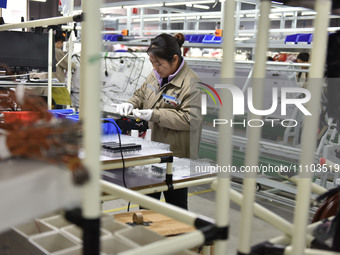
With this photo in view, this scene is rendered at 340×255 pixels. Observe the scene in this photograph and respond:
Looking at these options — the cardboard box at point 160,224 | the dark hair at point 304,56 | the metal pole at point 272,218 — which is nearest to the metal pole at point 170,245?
the metal pole at point 272,218

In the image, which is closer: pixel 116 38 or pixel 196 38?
pixel 196 38

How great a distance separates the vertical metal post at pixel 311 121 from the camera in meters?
0.94

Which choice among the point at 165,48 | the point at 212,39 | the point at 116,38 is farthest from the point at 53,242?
the point at 116,38

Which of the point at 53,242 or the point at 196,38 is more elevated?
the point at 196,38

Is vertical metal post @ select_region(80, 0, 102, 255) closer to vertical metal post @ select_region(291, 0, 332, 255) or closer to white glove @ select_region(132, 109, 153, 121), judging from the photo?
vertical metal post @ select_region(291, 0, 332, 255)

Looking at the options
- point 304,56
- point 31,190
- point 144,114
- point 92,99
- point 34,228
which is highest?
point 304,56

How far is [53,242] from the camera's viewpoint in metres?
1.38

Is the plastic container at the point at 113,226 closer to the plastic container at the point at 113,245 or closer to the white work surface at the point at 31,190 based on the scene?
the plastic container at the point at 113,245

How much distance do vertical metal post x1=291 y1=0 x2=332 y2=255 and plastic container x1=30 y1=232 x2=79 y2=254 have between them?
73 cm

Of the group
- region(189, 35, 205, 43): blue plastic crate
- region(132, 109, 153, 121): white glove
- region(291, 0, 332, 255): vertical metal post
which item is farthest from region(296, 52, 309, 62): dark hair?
region(291, 0, 332, 255): vertical metal post

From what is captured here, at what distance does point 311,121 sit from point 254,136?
166 millimetres

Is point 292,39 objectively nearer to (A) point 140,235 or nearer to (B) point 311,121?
(A) point 140,235

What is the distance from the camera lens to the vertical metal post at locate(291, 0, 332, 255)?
94cm

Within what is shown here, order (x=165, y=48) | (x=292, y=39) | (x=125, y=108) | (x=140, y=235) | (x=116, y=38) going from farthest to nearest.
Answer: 1. (x=116, y=38)
2. (x=292, y=39)
3. (x=125, y=108)
4. (x=165, y=48)
5. (x=140, y=235)
